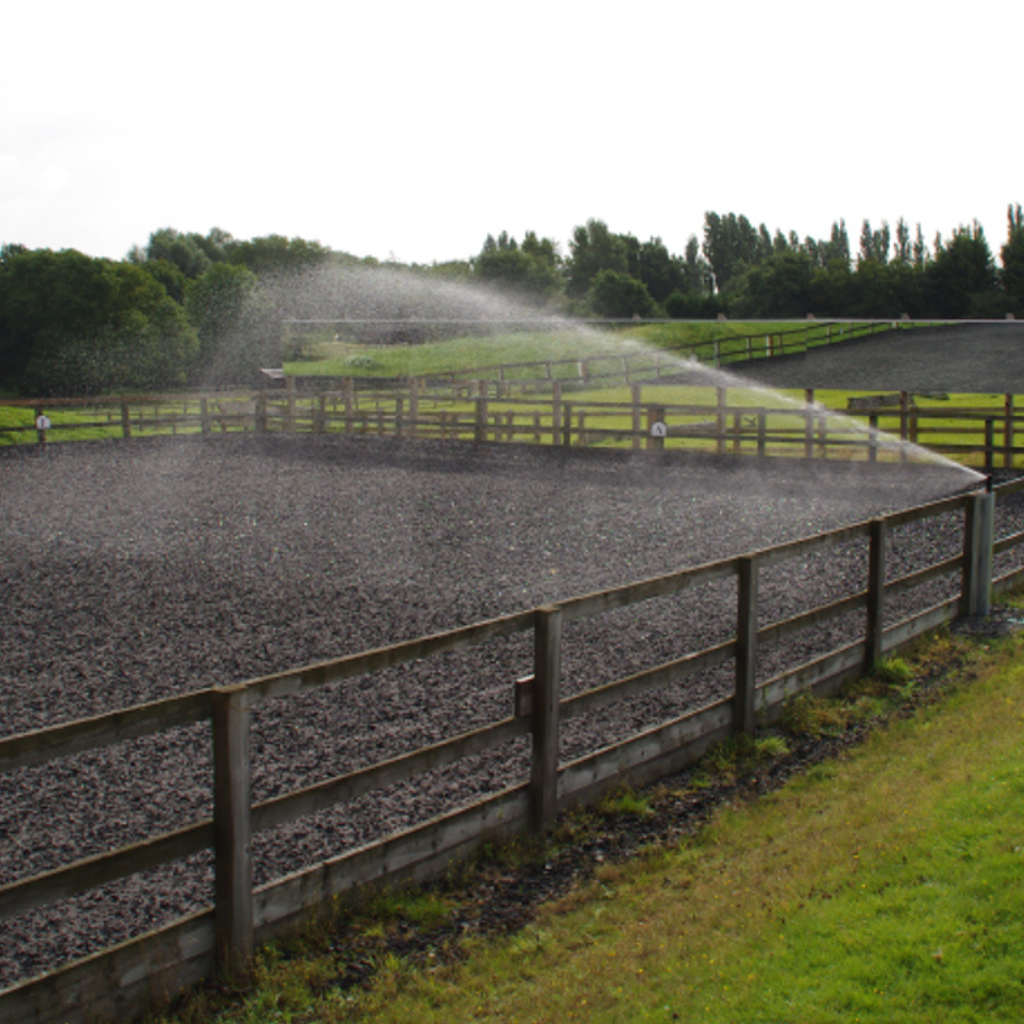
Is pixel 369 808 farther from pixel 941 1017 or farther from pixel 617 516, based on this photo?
pixel 617 516

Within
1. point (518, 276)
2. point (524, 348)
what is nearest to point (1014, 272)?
point (524, 348)

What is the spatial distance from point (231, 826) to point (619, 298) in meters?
71.0

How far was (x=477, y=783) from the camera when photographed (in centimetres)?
471

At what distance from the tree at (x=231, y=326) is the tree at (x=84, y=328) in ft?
9.18

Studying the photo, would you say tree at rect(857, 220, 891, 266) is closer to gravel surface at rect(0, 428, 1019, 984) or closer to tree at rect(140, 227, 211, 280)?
tree at rect(140, 227, 211, 280)

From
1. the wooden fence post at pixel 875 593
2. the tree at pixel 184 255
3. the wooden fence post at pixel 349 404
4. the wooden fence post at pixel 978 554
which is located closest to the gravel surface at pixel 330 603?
the wooden fence post at pixel 875 593

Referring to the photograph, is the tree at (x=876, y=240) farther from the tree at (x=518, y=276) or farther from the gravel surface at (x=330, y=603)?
the gravel surface at (x=330, y=603)

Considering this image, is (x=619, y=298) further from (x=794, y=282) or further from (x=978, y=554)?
(x=978, y=554)

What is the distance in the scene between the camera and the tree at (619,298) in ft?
230

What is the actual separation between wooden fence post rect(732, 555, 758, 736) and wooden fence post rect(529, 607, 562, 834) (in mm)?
1362

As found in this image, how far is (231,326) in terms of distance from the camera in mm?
83125

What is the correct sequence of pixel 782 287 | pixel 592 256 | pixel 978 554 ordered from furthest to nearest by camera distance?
pixel 592 256
pixel 782 287
pixel 978 554

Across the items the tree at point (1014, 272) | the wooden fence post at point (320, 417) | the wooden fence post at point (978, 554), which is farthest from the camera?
the tree at point (1014, 272)

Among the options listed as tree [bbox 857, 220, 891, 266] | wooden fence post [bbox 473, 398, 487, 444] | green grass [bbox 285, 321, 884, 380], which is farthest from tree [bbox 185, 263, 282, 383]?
tree [bbox 857, 220, 891, 266]
